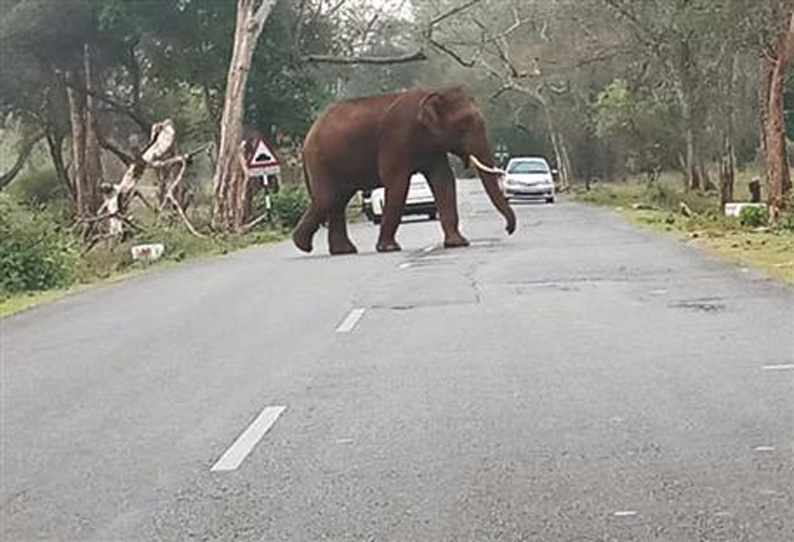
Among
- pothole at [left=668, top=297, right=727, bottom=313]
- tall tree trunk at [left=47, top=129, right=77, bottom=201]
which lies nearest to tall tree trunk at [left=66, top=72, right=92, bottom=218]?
tall tree trunk at [left=47, top=129, right=77, bottom=201]

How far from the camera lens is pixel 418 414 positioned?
10.8 m

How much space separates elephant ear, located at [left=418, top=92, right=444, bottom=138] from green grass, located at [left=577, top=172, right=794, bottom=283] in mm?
4911

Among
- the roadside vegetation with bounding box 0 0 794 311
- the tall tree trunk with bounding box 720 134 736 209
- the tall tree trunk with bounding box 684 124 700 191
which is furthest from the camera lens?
the tall tree trunk with bounding box 684 124 700 191

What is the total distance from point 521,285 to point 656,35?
25.5 m

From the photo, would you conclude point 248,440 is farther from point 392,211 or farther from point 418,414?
point 392,211

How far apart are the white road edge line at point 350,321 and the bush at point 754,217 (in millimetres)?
15520

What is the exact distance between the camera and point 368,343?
48.8 ft

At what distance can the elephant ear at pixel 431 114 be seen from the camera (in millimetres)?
28422

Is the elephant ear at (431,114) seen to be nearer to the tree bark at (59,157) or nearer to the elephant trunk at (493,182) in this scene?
the elephant trunk at (493,182)

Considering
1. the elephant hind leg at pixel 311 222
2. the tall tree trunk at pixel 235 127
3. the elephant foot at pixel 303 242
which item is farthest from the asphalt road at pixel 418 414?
the tall tree trunk at pixel 235 127

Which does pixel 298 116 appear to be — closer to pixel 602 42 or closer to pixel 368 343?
pixel 602 42

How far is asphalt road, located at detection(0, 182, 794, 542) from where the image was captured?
7.91 m

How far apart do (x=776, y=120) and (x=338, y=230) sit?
8.90 metres

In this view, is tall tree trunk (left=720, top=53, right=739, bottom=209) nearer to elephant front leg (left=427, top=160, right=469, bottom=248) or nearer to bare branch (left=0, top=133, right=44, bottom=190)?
elephant front leg (left=427, top=160, right=469, bottom=248)
